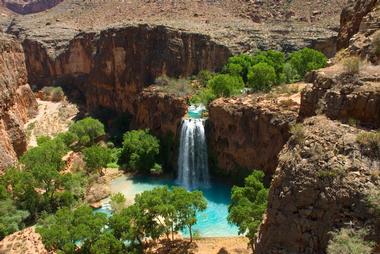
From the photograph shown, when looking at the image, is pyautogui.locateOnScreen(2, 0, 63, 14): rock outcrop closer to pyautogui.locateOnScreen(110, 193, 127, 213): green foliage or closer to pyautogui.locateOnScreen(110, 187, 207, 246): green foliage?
pyautogui.locateOnScreen(110, 193, 127, 213): green foliage

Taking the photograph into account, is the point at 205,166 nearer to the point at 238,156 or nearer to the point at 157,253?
the point at 238,156

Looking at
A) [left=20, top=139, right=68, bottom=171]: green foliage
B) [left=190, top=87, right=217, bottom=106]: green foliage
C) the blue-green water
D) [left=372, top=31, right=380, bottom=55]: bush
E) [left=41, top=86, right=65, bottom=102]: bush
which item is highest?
[left=372, top=31, right=380, bottom=55]: bush

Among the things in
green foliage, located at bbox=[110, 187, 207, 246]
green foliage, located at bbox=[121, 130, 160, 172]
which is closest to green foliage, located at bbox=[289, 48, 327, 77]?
green foliage, located at bbox=[121, 130, 160, 172]

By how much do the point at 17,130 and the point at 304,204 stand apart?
2886 centimetres

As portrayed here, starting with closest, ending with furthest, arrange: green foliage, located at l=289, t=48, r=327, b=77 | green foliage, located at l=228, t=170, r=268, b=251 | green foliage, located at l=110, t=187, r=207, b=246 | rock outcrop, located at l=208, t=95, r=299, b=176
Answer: green foliage, located at l=228, t=170, r=268, b=251, green foliage, located at l=110, t=187, r=207, b=246, rock outcrop, located at l=208, t=95, r=299, b=176, green foliage, located at l=289, t=48, r=327, b=77

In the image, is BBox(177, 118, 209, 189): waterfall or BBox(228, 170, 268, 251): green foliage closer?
BBox(228, 170, 268, 251): green foliage

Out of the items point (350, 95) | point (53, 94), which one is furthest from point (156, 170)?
point (53, 94)

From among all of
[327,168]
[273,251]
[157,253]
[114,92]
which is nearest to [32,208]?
[157,253]

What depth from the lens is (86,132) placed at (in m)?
46.2

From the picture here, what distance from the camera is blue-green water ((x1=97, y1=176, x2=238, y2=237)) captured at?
97.5ft

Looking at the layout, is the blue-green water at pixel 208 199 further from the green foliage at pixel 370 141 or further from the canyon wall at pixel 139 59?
the green foliage at pixel 370 141

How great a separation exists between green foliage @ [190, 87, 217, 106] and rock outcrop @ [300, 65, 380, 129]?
981 inches

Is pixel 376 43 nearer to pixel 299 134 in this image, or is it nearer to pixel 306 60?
pixel 299 134

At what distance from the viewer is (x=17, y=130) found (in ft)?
120
